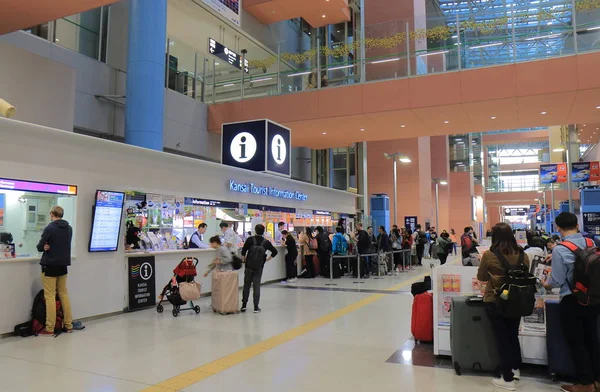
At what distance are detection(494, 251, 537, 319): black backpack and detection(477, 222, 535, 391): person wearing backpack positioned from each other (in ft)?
0.05

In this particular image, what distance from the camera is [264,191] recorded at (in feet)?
36.4

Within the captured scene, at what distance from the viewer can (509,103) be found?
11898mm

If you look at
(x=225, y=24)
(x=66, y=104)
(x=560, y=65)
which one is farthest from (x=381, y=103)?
(x=66, y=104)

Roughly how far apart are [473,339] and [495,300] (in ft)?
1.89

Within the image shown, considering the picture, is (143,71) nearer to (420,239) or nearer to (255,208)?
(255,208)

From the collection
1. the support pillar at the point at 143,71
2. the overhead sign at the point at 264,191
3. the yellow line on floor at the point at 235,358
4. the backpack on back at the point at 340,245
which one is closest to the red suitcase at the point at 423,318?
the yellow line on floor at the point at 235,358

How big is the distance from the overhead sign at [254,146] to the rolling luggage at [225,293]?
167 inches

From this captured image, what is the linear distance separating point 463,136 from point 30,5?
3340cm

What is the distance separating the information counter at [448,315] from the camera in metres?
4.21

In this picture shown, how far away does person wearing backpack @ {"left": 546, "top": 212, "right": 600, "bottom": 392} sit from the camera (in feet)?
11.6

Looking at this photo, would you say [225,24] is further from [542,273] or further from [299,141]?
[542,273]

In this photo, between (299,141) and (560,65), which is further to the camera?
(299,141)

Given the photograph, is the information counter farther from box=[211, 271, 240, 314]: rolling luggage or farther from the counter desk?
the counter desk

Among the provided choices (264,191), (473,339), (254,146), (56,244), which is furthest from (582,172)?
(56,244)
